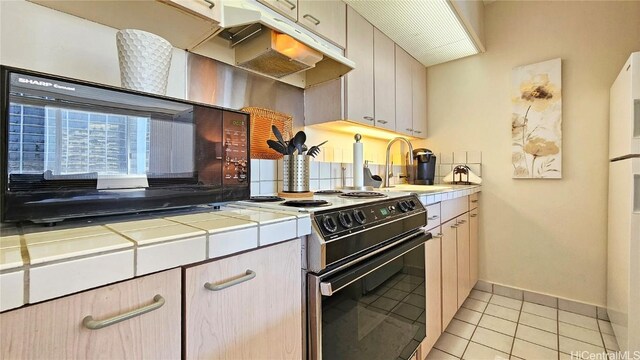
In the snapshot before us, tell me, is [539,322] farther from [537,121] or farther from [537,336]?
[537,121]

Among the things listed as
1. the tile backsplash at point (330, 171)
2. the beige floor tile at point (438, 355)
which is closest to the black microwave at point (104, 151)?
the tile backsplash at point (330, 171)

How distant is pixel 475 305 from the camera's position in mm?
2186

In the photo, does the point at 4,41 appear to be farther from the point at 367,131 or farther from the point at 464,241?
the point at 464,241

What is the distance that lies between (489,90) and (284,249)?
2.48 metres

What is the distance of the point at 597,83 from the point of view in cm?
196

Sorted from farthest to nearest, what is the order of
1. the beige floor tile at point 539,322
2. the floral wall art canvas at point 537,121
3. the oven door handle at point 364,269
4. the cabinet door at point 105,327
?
the floral wall art canvas at point 537,121 < the beige floor tile at point 539,322 < the oven door handle at point 364,269 < the cabinet door at point 105,327

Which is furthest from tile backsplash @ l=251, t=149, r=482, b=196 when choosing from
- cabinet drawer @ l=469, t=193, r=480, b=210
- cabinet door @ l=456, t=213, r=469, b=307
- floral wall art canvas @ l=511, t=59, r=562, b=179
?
cabinet door @ l=456, t=213, r=469, b=307

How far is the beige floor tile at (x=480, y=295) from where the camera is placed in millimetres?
2311

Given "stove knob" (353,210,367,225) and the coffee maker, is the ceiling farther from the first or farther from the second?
"stove knob" (353,210,367,225)

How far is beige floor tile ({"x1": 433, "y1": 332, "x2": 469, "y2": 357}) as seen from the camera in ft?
A: 5.31

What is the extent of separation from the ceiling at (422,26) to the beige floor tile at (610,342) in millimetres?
2221

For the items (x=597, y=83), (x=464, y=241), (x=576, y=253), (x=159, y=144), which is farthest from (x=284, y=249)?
(x=597, y=83)

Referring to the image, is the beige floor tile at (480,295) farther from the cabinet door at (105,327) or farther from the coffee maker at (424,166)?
the cabinet door at (105,327)
